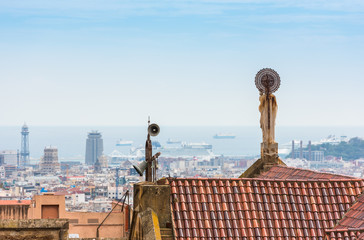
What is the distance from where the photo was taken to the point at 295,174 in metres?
17.1

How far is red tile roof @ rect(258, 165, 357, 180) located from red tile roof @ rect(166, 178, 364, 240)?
1026mm

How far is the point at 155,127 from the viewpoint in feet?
51.4

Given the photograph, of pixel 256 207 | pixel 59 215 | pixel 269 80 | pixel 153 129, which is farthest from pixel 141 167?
pixel 59 215

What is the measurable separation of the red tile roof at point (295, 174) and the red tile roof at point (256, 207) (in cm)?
103

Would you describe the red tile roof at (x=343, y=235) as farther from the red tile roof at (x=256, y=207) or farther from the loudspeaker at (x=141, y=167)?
the loudspeaker at (x=141, y=167)

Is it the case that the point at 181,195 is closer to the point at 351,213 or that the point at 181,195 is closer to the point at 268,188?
the point at 268,188

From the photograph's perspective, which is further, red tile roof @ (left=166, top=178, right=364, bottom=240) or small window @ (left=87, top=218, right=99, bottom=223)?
small window @ (left=87, top=218, right=99, bottom=223)

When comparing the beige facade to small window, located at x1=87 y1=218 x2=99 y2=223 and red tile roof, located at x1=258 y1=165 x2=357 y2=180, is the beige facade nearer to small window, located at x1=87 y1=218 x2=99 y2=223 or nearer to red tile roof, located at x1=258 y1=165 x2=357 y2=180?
small window, located at x1=87 y1=218 x2=99 y2=223

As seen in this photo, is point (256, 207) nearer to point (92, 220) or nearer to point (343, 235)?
point (343, 235)

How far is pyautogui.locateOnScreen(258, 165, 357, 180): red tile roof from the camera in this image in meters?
16.5

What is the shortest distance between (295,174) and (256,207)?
2.64 m

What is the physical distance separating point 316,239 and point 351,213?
0.84 metres

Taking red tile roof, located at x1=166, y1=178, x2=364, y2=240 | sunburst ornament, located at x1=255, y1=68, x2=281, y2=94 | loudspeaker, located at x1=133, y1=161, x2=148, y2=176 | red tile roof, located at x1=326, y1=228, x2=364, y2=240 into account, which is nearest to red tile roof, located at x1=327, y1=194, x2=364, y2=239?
red tile roof, located at x1=166, y1=178, x2=364, y2=240

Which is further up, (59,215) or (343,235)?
(343,235)
